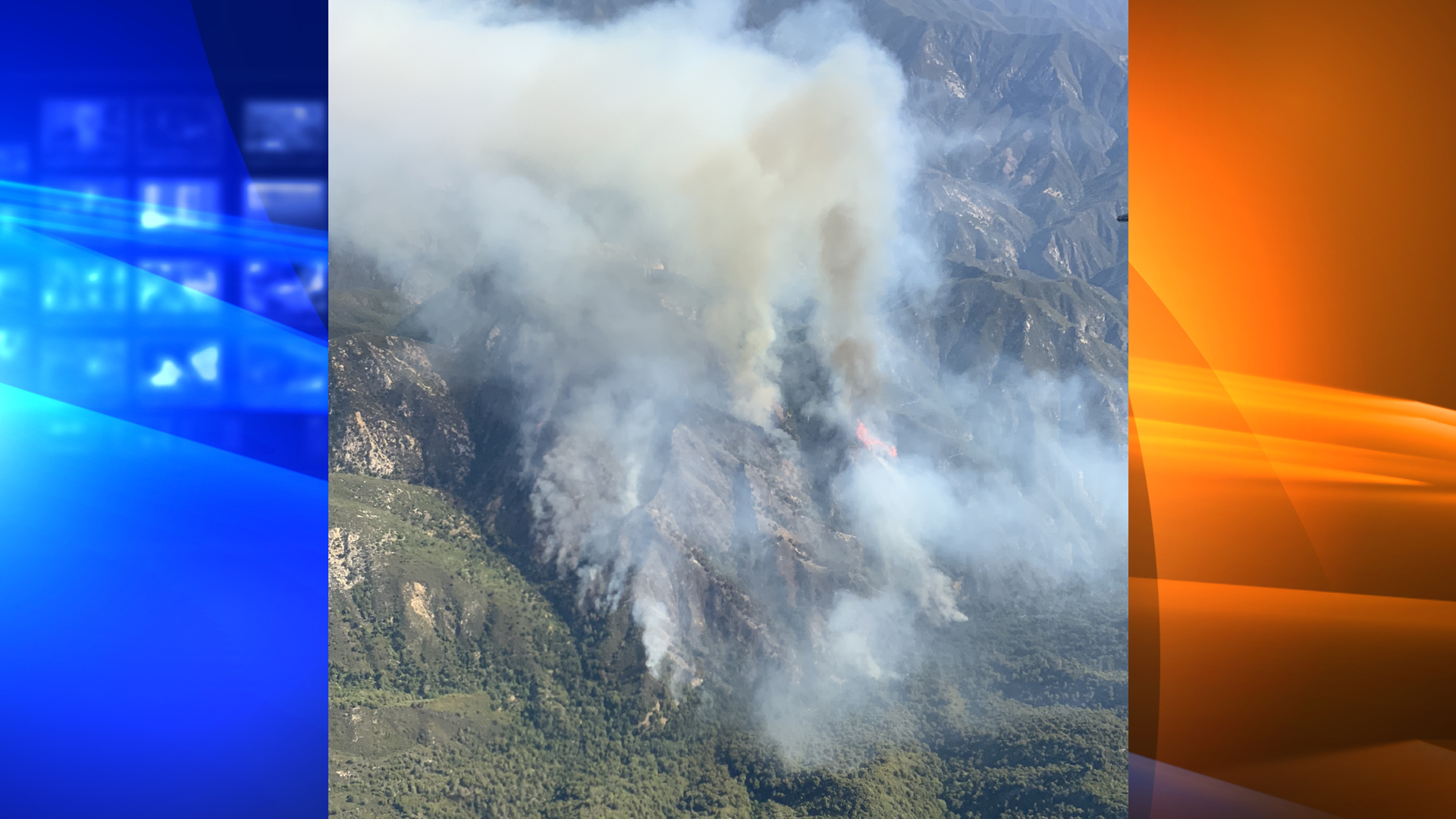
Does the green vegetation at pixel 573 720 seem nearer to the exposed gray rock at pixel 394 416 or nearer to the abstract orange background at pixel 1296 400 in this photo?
the exposed gray rock at pixel 394 416

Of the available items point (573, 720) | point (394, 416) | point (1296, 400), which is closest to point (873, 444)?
point (573, 720)

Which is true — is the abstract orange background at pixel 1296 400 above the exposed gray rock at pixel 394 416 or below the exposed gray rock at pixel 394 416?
below

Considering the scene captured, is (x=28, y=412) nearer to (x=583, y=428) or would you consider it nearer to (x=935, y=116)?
(x=583, y=428)

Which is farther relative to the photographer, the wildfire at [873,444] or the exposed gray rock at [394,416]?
the wildfire at [873,444]

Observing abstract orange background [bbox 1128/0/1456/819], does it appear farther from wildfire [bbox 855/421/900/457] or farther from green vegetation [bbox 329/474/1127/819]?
wildfire [bbox 855/421/900/457]

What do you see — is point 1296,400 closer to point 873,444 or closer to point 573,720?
point 573,720

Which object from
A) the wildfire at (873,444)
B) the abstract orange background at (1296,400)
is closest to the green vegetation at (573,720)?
the wildfire at (873,444)
